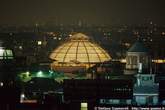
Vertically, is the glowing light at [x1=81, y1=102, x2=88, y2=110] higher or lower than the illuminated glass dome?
higher

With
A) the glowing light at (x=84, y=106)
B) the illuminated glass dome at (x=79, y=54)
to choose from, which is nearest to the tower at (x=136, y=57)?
the illuminated glass dome at (x=79, y=54)

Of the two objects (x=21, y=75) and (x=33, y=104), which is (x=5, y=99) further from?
(x=21, y=75)

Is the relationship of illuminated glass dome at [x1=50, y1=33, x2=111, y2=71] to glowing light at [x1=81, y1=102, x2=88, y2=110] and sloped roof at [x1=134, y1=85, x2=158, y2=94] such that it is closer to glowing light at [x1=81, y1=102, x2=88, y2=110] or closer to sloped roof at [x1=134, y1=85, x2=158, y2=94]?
sloped roof at [x1=134, y1=85, x2=158, y2=94]

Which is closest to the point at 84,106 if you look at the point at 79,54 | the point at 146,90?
the point at 146,90

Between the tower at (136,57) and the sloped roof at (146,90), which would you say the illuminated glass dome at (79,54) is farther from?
the sloped roof at (146,90)

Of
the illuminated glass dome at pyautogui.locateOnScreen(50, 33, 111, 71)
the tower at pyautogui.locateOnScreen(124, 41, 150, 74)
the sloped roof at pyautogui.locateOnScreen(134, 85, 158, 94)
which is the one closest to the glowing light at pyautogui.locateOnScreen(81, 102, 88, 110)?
the sloped roof at pyautogui.locateOnScreen(134, 85, 158, 94)

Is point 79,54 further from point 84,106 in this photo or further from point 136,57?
point 84,106

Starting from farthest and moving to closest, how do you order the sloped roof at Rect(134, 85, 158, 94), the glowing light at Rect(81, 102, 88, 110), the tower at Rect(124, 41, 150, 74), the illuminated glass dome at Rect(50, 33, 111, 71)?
the illuminated glass dome at Rect(50, 33, 111, 71) < the tower at Rect(124, 41, 150, 74) < the sloped roof at Rect(134, 85, 158, 94) < the glowing light at Rect(81, 102, 88, 110)

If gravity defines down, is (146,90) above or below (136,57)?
above
